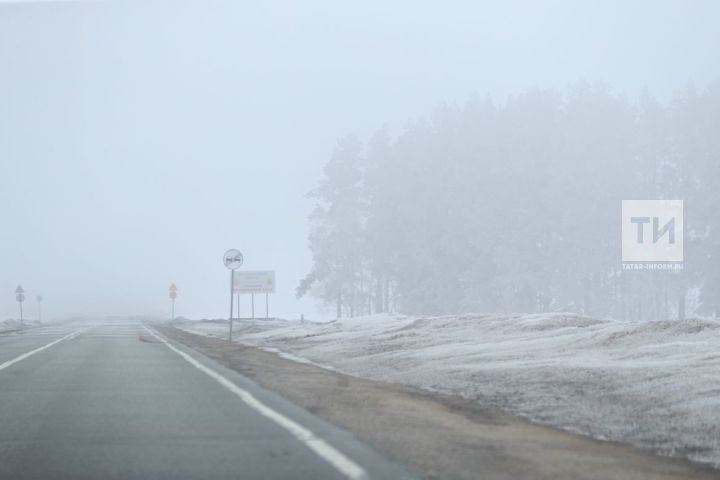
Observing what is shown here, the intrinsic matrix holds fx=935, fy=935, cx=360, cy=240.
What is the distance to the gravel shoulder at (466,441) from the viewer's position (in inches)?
299

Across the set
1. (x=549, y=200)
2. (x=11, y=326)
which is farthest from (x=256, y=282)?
(x=549, y=200)

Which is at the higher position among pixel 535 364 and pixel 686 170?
pixel 686 170

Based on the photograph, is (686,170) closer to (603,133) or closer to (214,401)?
(603,133)

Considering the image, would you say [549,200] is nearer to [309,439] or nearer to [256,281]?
[256,281]

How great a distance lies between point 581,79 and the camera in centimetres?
5594

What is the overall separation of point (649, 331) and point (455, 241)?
39.3m

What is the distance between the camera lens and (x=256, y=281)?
231 feet

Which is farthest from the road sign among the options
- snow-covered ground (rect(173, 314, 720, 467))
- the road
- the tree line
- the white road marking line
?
the white road marking line

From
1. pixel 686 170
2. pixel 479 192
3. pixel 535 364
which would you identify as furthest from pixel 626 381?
pixel 479 192

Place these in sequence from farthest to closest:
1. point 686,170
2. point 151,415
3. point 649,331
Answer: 1. point 686,170
2. point 649,331
3. point 151,415

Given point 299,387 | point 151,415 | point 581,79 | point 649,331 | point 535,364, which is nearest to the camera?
point 151,415

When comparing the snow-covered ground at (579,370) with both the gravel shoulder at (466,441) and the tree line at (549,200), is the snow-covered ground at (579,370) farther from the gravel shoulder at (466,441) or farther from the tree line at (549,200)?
the tree line at (549,200)

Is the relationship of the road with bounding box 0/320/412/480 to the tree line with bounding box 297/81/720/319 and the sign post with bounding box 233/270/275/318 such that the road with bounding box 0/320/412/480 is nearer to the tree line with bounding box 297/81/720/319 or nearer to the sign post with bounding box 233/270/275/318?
the tree line with bounding box 297/81/720/319

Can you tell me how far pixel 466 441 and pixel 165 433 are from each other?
3089 millimetres
